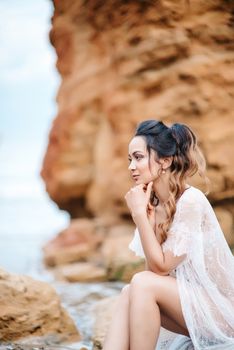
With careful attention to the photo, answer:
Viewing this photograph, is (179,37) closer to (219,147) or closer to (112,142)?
(219,147)

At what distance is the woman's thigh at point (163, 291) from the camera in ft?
8.13

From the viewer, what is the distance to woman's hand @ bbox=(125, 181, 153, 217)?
278 centimetres

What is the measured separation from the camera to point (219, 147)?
6516 mm

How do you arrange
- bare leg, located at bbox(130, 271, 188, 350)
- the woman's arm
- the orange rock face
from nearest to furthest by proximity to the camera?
bare leg, located at bbox(130, 271, 188, 350)
the woman's arm
the orange rock face

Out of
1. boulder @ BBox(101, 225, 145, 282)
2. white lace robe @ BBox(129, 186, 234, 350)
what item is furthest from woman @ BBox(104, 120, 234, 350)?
boulder @ BBox(101, 225, 145, 282)

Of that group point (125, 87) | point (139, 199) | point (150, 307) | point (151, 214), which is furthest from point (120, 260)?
point (150, 307)

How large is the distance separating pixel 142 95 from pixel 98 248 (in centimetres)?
354

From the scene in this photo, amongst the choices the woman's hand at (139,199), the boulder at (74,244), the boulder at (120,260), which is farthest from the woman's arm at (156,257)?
the boulder at (74,244)

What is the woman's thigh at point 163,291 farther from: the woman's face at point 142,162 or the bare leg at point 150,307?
the woman's face at point 142,162

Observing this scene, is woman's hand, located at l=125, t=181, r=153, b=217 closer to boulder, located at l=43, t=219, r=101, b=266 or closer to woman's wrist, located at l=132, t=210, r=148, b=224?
woman's wrist, located at l=132, t=210, r=148, b=224

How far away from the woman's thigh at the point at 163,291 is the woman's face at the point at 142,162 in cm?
71

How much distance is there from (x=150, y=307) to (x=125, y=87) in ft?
20.0

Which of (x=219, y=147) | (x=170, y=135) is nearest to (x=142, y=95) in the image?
(x=219, y=147)

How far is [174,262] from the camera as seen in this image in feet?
8.50
